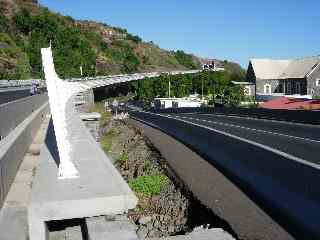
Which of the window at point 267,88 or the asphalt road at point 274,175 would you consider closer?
the asphalt road at point 274,175

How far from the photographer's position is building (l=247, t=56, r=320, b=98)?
87.2 m

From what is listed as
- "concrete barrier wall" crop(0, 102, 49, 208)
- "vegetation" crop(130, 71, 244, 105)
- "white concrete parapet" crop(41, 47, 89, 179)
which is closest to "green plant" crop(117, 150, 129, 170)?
"concrete barrier wall" crop(0, 102, 49, 208)

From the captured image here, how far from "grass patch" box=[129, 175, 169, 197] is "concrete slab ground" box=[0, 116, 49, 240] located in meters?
2.89

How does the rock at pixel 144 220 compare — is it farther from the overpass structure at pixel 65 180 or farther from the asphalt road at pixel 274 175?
the overpass structure at pixel 65 180

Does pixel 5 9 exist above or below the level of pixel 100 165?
above

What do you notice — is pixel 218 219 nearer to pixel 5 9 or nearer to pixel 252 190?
pixel 252 190

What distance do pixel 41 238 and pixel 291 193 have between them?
16.5 feet

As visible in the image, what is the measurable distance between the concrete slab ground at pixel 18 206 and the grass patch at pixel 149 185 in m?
2.89

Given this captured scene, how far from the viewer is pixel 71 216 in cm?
506

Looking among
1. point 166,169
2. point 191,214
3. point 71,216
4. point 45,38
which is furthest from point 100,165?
point 45,38

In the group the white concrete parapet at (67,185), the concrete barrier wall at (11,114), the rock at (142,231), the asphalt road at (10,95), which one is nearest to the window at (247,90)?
the asphalt road at (10,95)

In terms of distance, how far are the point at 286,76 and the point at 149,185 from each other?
279 ft

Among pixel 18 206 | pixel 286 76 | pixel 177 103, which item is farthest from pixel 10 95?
pixel 286 76

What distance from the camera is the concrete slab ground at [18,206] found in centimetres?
578
